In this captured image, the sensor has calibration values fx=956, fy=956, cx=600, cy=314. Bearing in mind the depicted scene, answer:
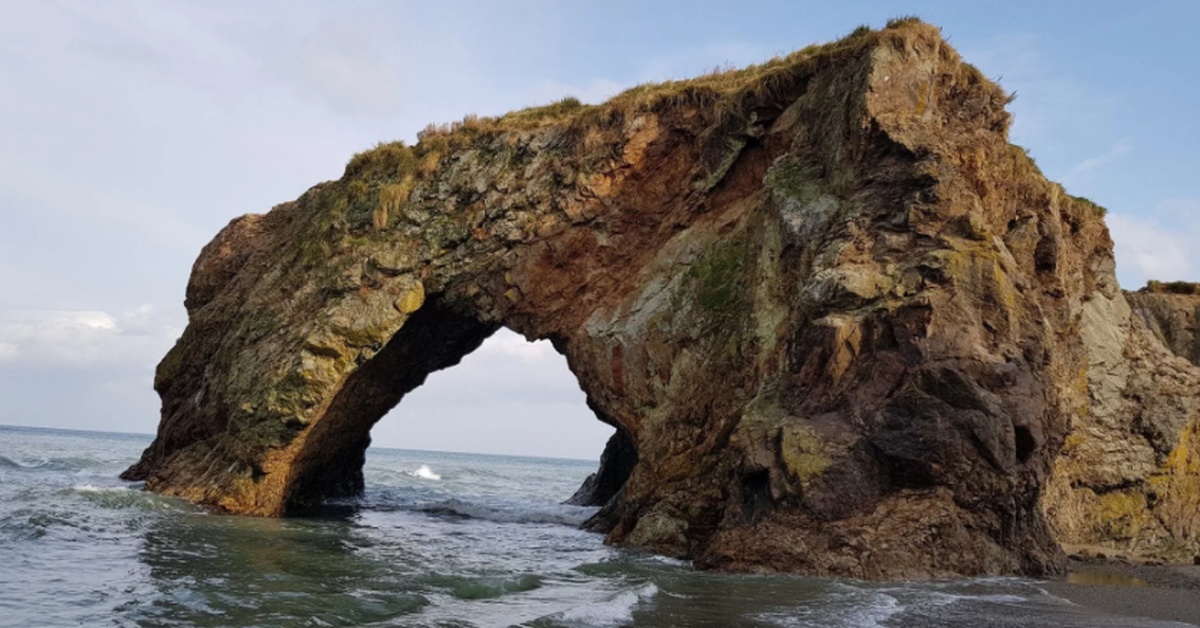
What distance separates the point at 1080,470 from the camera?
18.6m

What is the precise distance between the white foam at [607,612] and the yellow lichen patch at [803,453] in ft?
11.2

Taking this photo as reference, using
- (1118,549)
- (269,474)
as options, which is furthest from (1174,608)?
(269,474)

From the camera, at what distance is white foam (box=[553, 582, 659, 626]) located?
30.8 feet

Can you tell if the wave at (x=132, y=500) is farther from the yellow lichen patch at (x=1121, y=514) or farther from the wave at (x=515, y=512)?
the yellow lichen patch at (x=1121, y=514)

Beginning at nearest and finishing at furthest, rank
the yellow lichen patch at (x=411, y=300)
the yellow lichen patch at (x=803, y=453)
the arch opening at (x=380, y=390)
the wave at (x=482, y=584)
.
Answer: the wave at (x=482, y=584), the yellow lichen patch at (x=803, y=453), the yellow lichen patch at (x=411, y=300), the arch opening at (x=380, y=390)

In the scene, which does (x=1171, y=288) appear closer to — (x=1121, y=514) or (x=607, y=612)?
(x=1121, y=514)

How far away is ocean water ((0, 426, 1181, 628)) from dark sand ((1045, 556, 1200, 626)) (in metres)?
0.56

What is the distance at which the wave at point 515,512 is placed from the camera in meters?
23.6

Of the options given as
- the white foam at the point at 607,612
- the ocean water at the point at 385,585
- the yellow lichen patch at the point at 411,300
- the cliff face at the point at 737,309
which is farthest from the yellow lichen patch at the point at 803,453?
the yellow lichen patch at the point at 411,300

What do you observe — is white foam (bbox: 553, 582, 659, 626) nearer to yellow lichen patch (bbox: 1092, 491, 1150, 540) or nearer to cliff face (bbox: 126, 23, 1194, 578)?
cliff face (bbox: 126, 23, 1194, 578)

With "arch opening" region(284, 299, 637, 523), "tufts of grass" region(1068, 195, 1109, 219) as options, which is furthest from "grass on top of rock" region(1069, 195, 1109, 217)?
"arch opening" region(284, 299, 637, 523)

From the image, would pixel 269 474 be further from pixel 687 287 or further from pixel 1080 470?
pixel 1080 470

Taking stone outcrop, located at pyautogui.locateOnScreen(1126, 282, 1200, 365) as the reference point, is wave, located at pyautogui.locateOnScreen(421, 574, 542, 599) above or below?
below

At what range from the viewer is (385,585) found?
37.6 feet
